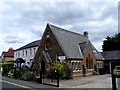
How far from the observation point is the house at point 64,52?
99.2 feet

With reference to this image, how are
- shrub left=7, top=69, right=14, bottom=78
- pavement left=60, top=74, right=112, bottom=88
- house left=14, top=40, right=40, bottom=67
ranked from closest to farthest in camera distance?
pavement left=60, top=74, right=112, bottom=88 < shrub left=7, top=69, right=14, bottom=78 < house left=14, top=40, right=40, bottom=67

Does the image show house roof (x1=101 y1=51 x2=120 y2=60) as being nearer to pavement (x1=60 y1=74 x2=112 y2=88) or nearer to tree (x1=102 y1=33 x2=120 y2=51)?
tree (x1=102 y1=33 x2=120 y2=51)

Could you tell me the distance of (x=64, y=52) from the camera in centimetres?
2953

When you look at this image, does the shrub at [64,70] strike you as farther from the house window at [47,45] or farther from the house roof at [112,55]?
the house roof at [112,55]

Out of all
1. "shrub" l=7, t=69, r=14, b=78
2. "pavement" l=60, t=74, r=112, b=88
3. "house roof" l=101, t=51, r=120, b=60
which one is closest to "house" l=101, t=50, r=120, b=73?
"house roof" l=101, t=51, r=120, b=60

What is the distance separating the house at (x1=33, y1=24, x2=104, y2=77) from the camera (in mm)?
30245

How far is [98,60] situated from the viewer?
131 ft

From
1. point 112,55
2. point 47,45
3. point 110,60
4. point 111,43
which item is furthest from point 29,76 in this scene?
point 111,43

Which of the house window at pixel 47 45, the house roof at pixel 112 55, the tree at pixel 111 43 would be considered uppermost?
the tree at pixel 111 43

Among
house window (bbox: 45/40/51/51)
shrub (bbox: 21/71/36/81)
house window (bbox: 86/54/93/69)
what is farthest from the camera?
house window (bbox: 86/54/93/69)

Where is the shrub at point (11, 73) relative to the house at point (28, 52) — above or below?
below

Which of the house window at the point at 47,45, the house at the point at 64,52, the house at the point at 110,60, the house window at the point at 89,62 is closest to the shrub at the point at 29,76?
the house at the point at 64,52

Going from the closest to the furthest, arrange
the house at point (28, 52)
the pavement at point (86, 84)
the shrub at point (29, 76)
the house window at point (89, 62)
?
the pavement at point (86, 84), the shrub at point (29, 76), the house window at point (89, 62), the house at point (28, 52)

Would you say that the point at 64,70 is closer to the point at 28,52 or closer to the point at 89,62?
the point at 89,62
